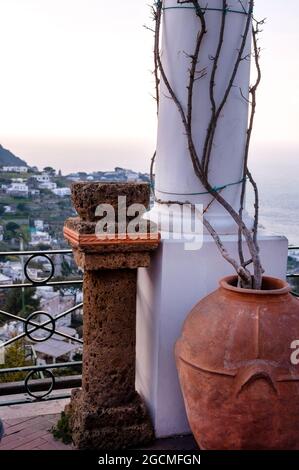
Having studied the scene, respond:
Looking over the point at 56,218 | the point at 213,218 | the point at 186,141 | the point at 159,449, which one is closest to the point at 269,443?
the point at 159,449

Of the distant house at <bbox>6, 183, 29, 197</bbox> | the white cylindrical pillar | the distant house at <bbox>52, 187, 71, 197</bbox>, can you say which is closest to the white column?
the white cylindrical pillar

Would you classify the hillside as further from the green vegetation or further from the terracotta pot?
the terracotta pot

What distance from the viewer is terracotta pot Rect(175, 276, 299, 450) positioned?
7.15ft

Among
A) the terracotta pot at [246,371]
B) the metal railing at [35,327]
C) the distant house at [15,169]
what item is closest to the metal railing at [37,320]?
the metal railing at [35,327]

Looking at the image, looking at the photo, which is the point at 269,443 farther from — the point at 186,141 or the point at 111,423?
the point at 186,141

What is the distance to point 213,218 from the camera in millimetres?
2887

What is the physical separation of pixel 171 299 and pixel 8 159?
77.0 inches

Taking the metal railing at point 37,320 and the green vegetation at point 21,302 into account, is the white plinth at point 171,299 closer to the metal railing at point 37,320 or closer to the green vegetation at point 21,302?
the metal railing at point 37,320

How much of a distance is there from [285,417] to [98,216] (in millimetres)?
1232

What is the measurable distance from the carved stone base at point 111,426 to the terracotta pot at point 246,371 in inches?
18.3

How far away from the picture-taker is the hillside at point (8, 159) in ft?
12.6

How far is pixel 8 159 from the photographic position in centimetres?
399

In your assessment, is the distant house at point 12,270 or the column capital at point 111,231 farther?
the distant house at point 12,270

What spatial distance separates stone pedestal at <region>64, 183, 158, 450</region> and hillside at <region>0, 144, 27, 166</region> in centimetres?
135
